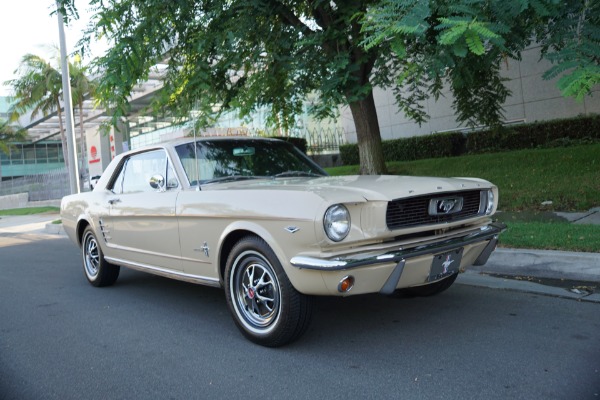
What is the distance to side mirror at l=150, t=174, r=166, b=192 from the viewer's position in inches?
190

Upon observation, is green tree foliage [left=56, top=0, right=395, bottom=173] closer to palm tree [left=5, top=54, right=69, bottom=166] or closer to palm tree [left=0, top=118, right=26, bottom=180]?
palm tree [left=5, top=54, right=69, bottom=166]

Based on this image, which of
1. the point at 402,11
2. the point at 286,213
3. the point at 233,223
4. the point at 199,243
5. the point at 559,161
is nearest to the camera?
the point at 286,213

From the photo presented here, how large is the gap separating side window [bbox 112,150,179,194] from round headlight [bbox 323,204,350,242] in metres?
1.88

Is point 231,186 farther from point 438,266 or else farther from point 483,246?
point 483,246

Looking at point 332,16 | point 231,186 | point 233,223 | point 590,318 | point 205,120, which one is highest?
point 332,16

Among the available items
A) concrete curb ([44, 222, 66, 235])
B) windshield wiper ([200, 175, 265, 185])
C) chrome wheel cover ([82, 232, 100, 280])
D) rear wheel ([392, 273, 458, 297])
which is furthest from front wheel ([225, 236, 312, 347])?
concrete curb ([44, 222, 66, 235])

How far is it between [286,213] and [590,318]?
2.54 metres

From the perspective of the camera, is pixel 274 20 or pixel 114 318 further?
pixel 274 20

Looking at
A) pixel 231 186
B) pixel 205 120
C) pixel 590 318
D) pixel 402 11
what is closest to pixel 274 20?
pixel 205 120

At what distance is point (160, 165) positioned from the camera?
17.1 feet

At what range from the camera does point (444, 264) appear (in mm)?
3840

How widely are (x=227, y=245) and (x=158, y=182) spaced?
108cm

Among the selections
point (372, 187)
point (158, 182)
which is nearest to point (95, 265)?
point (158, 182)

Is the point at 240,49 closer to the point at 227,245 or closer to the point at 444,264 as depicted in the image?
the point at 227,245
